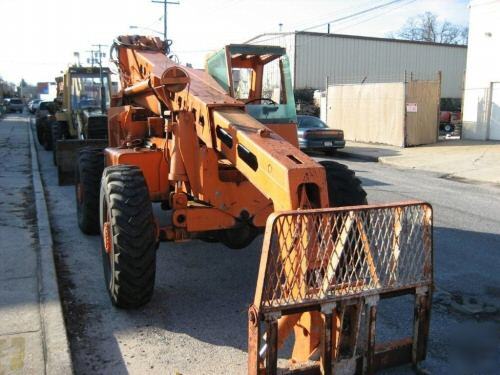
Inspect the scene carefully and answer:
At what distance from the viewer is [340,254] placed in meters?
3.29

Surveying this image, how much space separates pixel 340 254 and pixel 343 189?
236 cm

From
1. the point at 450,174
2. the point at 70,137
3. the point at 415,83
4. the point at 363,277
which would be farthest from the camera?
the point at 415,83

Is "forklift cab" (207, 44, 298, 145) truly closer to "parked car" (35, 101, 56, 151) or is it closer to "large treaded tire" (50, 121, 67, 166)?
"large treaded tire" (50, 121, 67, 166)

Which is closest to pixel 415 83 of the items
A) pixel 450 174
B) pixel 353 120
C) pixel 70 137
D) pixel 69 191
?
pixel 353 120

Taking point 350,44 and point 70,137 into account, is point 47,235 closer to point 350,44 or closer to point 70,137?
point 70,137

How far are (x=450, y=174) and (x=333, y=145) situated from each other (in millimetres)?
4957

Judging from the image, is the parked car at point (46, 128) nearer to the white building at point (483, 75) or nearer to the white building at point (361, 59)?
the white building at point (483, 75)

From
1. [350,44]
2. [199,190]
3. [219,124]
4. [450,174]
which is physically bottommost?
[450,174]

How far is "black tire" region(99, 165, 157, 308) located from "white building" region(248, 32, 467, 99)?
113 ft

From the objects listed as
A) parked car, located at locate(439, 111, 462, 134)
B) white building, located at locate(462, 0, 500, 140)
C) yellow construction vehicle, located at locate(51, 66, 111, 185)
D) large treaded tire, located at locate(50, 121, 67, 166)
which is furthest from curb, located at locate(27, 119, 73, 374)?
parked car, located at locate(439, 111, 462, 134)

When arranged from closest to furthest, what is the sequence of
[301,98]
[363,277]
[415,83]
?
[363,277], [415,83], [301,98]

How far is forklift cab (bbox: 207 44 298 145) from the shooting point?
5973mm

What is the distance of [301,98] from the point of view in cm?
3656

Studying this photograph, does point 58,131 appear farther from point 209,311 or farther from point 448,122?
point 448,122
